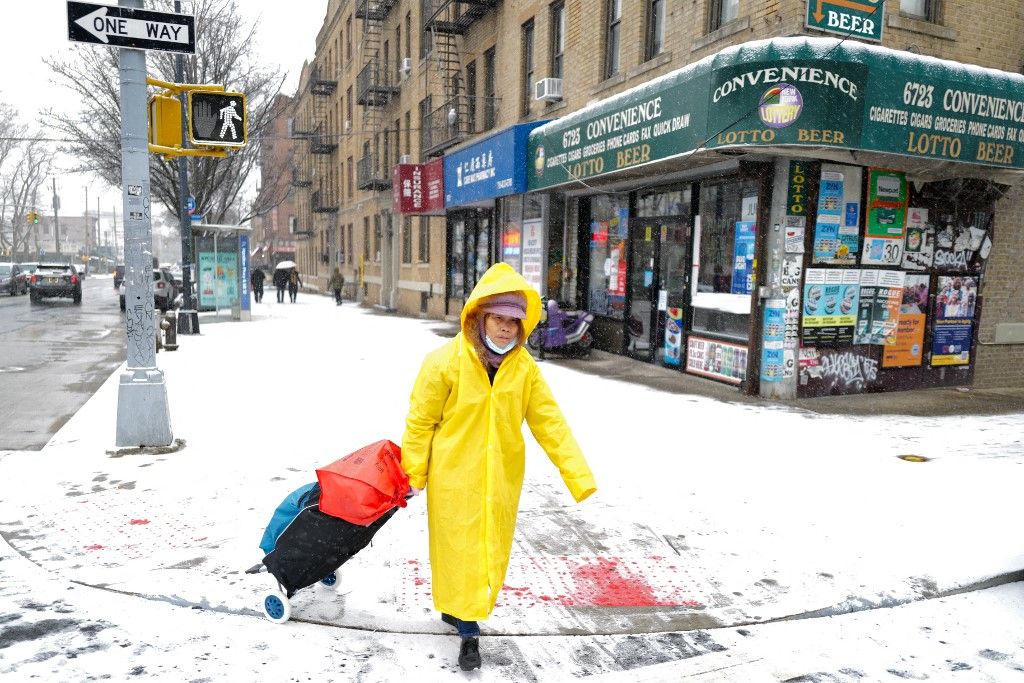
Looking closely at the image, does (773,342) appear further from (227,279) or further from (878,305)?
(227,279)

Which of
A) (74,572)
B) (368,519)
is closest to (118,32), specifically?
(74,572)

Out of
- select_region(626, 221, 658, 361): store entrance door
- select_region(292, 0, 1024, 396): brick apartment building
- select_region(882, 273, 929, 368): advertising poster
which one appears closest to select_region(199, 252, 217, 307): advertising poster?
select_region(292, 0, 1024, 396): brick apartment building

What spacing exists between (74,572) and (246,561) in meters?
0.93

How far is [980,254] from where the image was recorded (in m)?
10.5

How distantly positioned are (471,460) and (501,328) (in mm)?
593

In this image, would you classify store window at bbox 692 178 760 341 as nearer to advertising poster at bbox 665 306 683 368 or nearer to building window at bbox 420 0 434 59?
advertising poster at bbox 665 306 683 368

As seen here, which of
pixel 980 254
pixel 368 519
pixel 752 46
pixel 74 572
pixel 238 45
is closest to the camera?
pixel 368 519

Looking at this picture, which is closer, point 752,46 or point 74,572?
point 74,572

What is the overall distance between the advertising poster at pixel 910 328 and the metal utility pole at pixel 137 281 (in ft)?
29.3

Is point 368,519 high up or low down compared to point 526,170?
down

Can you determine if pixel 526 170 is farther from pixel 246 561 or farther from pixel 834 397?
pixel 246 561

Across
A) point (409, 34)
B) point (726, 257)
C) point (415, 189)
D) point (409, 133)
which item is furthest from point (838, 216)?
point (409, 34)

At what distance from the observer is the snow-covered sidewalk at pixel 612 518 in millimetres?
3941

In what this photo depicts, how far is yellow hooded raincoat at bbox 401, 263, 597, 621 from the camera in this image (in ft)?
10.5
